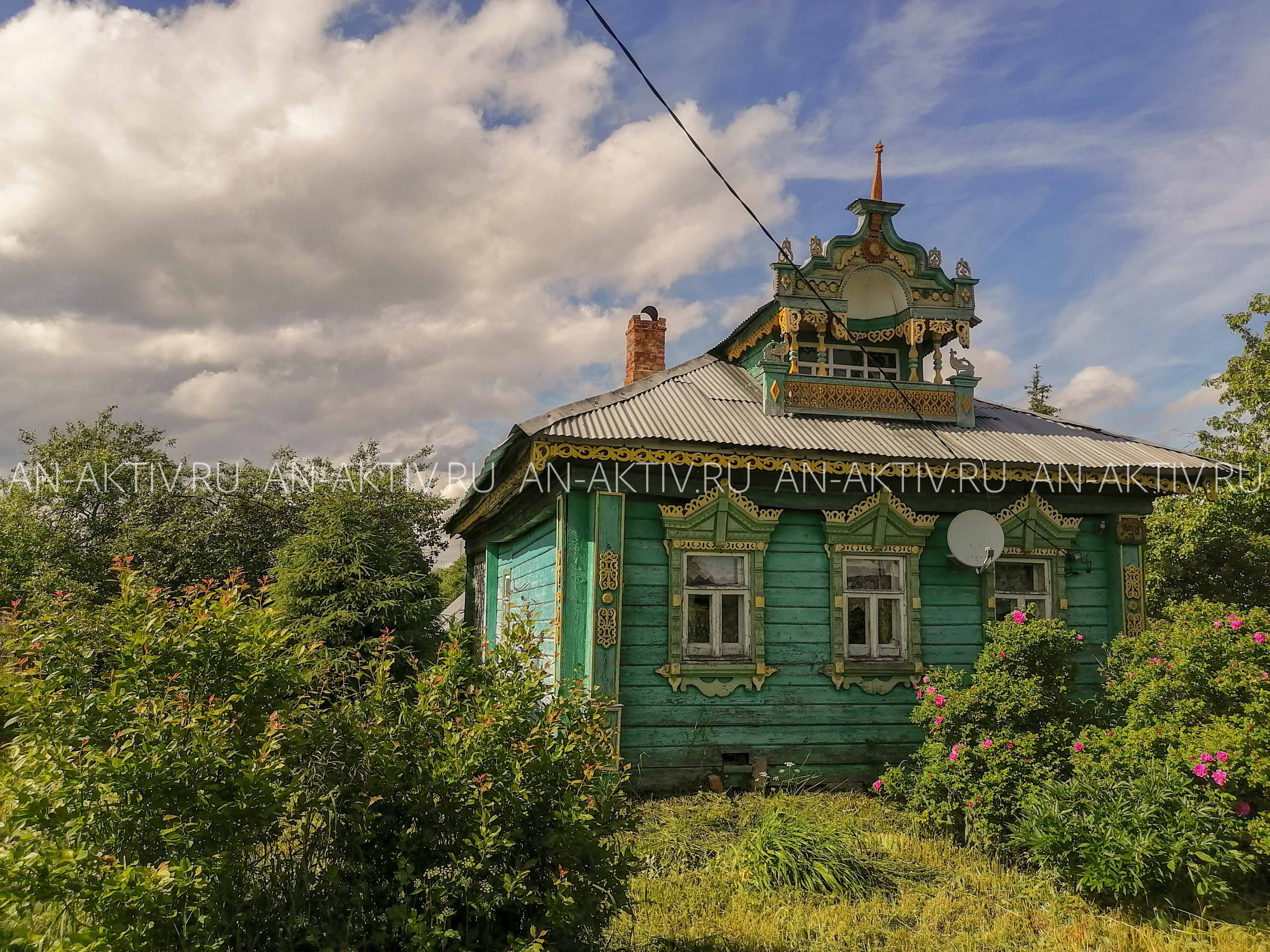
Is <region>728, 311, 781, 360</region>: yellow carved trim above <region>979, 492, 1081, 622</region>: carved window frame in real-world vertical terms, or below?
above

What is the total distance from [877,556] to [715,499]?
2.05m

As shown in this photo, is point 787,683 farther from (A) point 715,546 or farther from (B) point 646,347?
(B) point 646,347

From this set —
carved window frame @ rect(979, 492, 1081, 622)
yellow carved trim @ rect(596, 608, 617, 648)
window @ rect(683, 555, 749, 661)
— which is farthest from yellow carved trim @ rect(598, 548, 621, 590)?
carved window frame @ rect(979, 492, 1081, 622)

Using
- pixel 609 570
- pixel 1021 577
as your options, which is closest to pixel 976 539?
pixel 1021 577

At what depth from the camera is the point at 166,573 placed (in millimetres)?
17500

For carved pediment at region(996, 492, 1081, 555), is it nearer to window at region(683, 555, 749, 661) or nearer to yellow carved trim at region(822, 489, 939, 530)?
yellow carved trim at region(822, 489, 939, 530)

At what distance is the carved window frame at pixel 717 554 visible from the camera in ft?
28.6

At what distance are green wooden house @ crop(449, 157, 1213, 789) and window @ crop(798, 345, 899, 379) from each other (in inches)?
2.3

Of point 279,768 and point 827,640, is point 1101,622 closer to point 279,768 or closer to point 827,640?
point 827,640

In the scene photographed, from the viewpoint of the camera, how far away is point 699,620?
8953mm

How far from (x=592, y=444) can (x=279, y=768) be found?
5.37 metres

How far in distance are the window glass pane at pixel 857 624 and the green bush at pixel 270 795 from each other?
225 inches

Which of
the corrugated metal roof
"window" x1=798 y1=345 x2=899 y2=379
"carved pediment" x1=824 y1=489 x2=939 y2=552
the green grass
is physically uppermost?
"window" x1=798 y1=345 x2=899 y2=379

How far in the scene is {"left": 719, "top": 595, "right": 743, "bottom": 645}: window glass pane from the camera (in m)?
8.98
